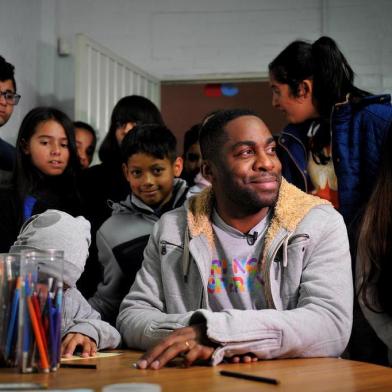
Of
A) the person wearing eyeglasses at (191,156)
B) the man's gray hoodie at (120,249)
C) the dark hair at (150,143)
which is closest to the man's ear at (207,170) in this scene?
the man's gray hoodie at (120,249)

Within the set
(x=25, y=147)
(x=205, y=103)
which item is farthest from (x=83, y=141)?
(x=205, y=103)

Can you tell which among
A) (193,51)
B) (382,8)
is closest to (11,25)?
(193,51)

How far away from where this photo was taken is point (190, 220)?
6.15 ft

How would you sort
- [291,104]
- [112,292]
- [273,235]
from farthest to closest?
[291,104] < [112,292] < [273,235]

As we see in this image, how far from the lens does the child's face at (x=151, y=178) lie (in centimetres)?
250

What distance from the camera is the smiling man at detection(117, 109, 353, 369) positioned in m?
1.49

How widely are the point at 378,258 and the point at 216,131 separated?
55cm

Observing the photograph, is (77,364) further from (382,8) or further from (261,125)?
(382,8)

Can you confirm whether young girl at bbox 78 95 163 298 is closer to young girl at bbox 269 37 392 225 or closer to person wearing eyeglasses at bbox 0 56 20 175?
person wearing eyeglasses at bbox 0 56 20 175

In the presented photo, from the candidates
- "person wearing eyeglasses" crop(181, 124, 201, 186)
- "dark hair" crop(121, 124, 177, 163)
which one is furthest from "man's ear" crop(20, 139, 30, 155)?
"person wearing eyeglasses" crop(181, 124, 201, 186)

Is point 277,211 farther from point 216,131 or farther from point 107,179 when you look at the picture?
point 107,179

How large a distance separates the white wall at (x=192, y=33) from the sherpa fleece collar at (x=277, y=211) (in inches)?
129

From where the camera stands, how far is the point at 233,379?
124 cm

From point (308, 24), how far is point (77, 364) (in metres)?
4.21
